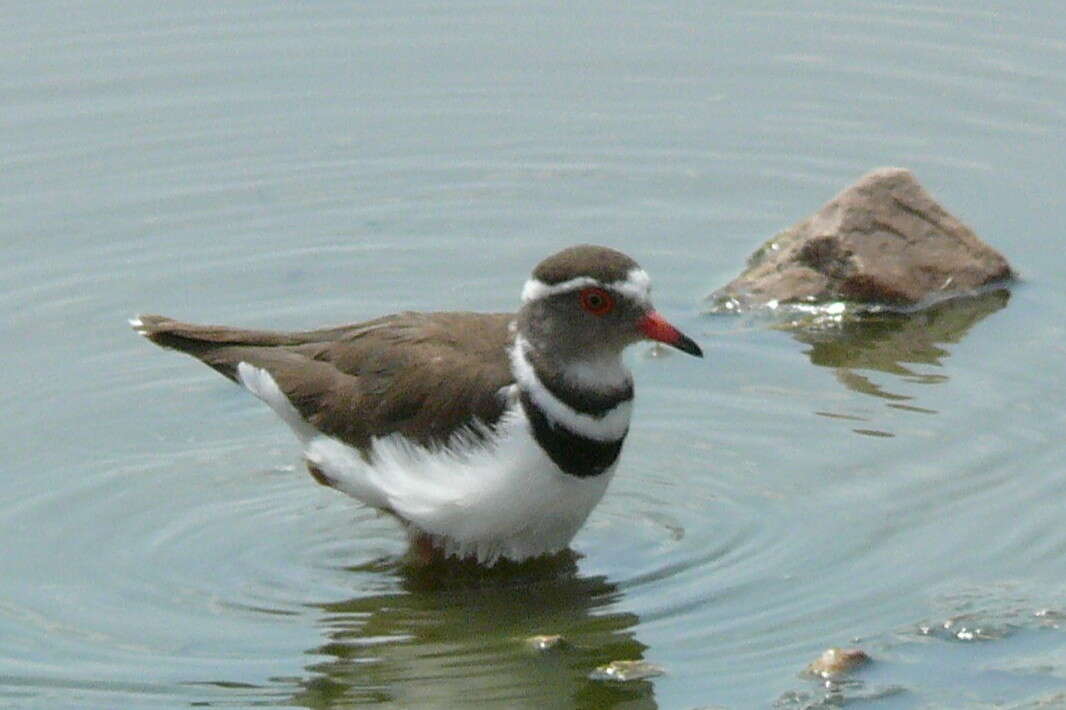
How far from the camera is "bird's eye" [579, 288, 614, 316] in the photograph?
9.66 metres

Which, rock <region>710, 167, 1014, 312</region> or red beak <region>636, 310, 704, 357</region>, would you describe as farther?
rock <region>710, 167, 1014, 312</region>

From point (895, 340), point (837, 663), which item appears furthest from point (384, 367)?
point (895, 340)

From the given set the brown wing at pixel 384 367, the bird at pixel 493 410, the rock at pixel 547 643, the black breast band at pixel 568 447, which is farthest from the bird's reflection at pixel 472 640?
the brown wing at pixel 384 367

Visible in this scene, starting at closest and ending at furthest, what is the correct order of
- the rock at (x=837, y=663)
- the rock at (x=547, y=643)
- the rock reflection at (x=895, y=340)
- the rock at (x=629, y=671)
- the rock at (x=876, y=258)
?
the rock at (x=837, y=663) → the rock at (x=629, y=671) → the rock at (x=547, y=643) → the rock reflection at (x=895, y=340) → the rock at (x=876, y=258)

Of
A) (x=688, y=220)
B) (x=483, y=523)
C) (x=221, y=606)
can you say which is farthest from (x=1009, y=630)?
(x=688, y=220)

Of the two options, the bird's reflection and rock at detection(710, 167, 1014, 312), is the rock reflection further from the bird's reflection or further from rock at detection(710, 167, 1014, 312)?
the bird's reflection

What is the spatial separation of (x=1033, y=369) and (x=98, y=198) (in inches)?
223

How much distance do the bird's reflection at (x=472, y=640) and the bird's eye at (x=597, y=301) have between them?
112 centimetres

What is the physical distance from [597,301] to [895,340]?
108 inches

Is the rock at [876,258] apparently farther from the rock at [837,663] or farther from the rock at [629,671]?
the rock at [837,663]

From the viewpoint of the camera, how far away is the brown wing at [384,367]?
31.8ft

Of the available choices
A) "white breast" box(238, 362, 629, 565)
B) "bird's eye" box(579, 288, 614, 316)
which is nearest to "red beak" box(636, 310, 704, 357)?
"bird's eye" box(579, 288, 614, 316)

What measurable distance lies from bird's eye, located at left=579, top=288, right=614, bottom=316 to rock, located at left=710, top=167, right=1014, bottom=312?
2612mm

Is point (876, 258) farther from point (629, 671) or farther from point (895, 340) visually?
point (629, 671)
